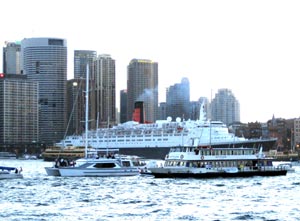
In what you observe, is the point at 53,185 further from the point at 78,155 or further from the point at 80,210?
the point at 78,155

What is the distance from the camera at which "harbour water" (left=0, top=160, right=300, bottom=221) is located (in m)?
48.0

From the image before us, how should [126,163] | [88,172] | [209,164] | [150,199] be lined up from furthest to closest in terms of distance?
[126,163] < [88,172] < [209,164] < [150,199]

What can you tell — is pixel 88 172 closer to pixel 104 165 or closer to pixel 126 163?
pixel 104 165

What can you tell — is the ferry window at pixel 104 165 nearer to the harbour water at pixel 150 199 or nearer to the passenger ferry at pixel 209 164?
the passenger ferry at pixel 209 164

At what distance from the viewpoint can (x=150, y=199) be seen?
194ft

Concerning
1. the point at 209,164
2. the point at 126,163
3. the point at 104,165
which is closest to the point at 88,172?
the point at 104,165

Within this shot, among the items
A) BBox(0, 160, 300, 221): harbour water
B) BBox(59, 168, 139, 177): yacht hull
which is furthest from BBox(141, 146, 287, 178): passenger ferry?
BBox(59, 168, 139, 177): yacht hull

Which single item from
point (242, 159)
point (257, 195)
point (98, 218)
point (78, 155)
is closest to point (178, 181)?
point (242, 159)

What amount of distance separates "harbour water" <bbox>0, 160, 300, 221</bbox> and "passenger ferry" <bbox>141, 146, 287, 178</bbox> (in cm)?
334

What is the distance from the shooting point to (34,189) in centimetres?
7044

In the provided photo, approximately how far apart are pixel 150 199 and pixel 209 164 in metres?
29.5

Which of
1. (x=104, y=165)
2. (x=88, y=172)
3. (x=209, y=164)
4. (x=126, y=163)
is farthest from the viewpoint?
(x=126, y=163)

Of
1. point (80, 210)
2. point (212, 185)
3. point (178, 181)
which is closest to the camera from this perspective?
point (80, 210)

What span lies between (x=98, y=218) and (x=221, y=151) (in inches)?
1755
